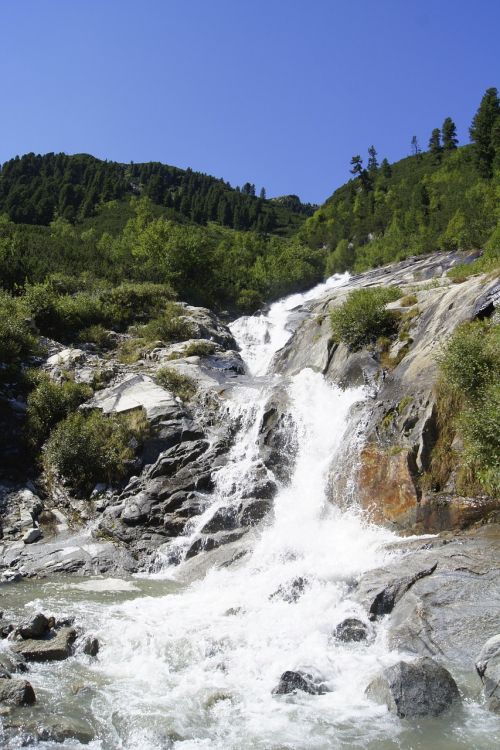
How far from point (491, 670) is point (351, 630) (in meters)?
2.92

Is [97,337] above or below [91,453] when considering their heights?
above

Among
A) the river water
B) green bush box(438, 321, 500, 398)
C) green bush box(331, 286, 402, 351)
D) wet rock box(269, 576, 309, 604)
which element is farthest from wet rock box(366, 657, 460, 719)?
green bush box(331, 286, 402, 351)

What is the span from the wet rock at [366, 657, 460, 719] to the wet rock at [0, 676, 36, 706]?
550 centimetres

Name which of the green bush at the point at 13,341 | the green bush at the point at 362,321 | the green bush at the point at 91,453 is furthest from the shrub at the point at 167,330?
the green bush at the point at 362,321

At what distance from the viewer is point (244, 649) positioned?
11.0 meters

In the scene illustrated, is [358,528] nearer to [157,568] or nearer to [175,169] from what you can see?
[157,568]

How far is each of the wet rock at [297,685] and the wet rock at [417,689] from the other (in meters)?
0.92

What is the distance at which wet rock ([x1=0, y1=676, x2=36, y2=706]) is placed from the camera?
858 centimetres

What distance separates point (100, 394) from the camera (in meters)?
26.8

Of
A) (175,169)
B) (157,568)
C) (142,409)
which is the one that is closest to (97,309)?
(142,409)

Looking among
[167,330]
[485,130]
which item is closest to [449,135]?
[485,130]

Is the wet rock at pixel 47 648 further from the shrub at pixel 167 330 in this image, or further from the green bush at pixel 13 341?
the shrub at pixel 167 330

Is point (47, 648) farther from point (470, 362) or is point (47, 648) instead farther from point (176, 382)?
point (176, 382)

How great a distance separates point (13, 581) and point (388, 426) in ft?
39.8
